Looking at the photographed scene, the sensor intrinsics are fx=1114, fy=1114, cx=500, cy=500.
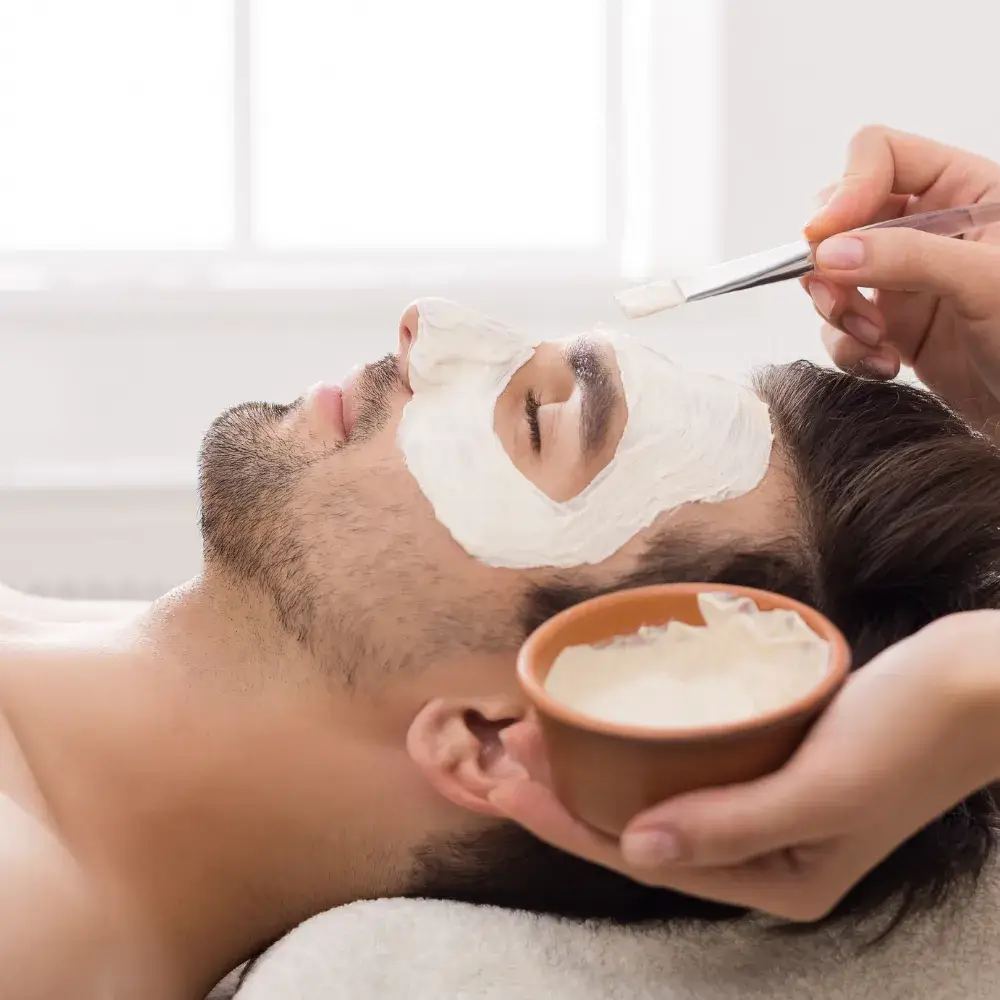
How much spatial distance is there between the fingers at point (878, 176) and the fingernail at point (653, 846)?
61 cm

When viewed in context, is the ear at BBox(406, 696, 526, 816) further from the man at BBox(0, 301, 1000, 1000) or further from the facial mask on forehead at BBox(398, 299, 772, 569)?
the facial mask on forehead at BBox(398, 299, 772, 569)

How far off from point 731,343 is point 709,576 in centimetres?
127

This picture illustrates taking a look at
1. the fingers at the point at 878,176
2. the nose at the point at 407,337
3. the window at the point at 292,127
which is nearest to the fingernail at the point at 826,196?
the fingers at the point at 878,176

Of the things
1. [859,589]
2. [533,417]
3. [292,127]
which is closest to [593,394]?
[533,417]

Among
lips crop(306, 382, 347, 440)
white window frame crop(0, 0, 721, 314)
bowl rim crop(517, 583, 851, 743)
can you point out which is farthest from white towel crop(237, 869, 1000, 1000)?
white window frame crop(0, 0, 721, 314)

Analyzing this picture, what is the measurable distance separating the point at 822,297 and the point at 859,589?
32 cm

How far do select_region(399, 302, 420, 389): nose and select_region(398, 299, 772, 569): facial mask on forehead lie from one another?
0.01 m

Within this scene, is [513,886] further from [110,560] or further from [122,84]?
[122,84]

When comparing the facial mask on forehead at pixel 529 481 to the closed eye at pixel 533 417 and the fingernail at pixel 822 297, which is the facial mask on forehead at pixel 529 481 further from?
the fingernail at pixel 822 297

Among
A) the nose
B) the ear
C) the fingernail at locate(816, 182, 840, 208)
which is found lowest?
the ear

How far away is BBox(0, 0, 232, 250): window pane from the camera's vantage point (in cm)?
214

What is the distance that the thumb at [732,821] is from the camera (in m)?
0.59

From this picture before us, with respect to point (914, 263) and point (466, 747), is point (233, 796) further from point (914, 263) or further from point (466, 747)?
point (914, 263)

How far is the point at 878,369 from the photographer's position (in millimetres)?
1097
